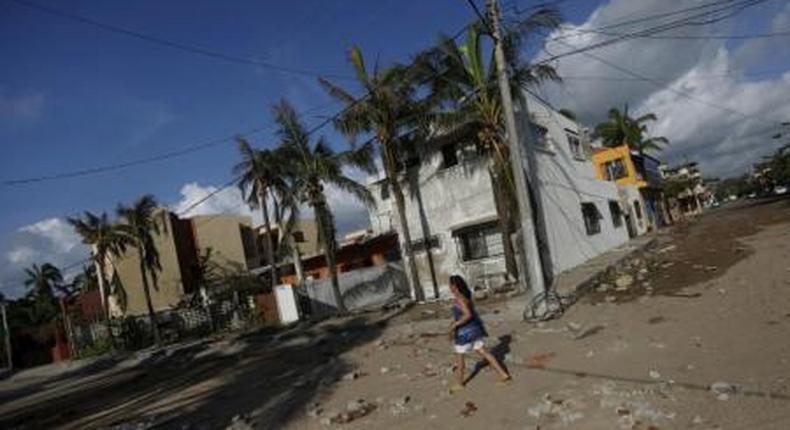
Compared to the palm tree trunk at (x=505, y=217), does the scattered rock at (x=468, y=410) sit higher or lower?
lower

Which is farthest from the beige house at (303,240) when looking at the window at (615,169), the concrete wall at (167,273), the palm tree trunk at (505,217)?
the palm tree trunk at (505,217)

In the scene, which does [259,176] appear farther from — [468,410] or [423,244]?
[468,410]

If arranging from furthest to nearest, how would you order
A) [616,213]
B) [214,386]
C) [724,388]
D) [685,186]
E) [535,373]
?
[685,186], [616,213], [214,386], [535,373], [724,388]

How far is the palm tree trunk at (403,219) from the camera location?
2289 cm

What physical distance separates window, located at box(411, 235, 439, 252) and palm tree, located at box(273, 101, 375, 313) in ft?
8.14

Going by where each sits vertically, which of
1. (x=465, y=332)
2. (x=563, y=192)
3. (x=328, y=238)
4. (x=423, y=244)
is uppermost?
(x=328, y=238)

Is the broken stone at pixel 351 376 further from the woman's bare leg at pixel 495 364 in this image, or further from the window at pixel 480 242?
the window at pixel 480 242

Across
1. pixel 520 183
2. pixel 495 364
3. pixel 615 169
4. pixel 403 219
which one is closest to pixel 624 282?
pixel 520 183

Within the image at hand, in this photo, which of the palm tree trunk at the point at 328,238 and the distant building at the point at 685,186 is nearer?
the palm tree trunk at the point at 328,238

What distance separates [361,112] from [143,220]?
14.7 meters

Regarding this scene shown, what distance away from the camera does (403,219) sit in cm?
2347

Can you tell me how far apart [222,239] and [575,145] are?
24274 millimetres

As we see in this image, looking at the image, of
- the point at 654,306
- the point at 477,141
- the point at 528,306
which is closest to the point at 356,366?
the point at 528,306

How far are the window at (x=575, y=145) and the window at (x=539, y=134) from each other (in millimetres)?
3100
